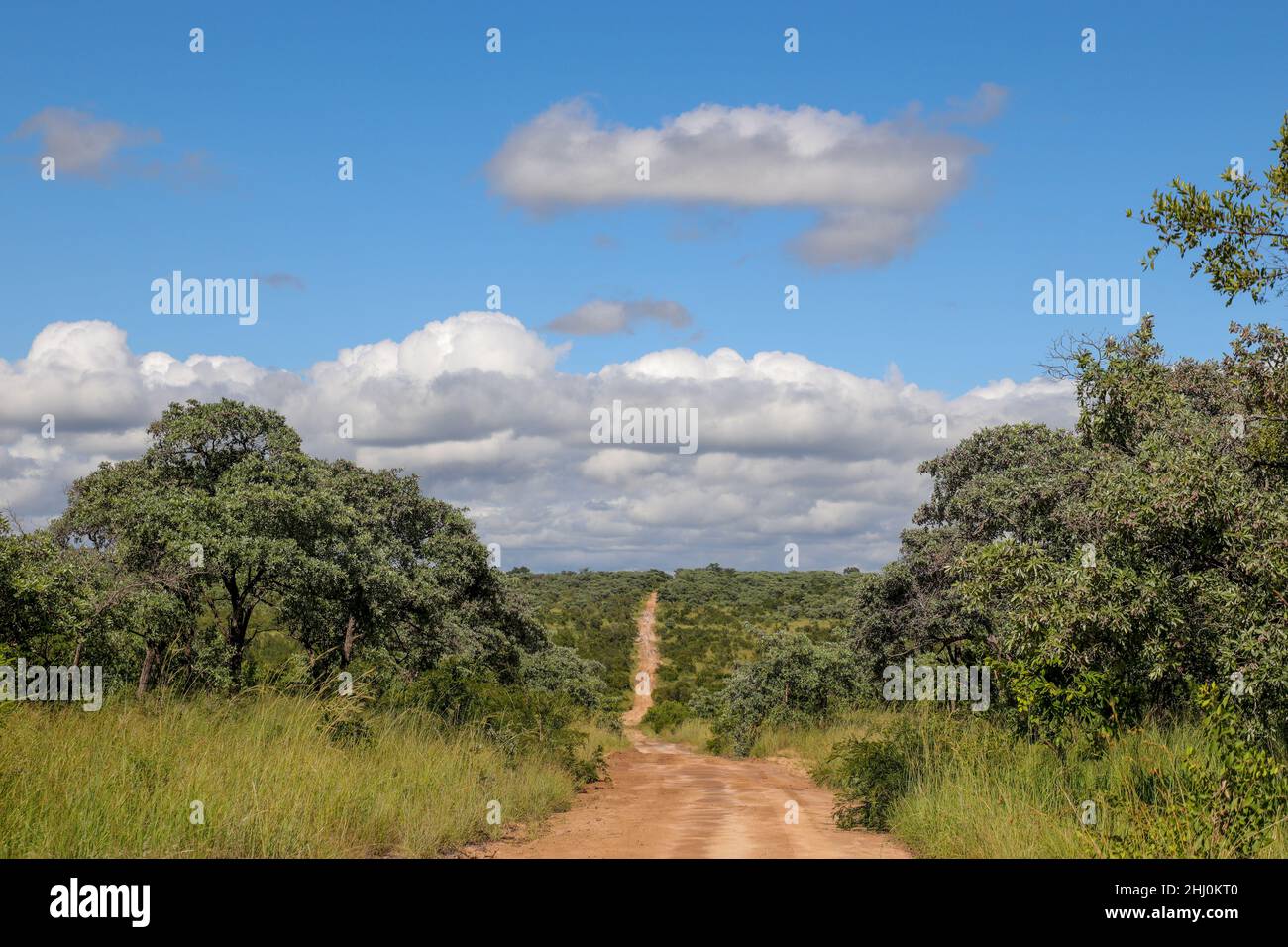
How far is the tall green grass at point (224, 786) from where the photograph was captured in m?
7.96

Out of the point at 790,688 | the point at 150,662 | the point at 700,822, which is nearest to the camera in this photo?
the point at 700,822

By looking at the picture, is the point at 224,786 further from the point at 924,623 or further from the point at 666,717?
the point at 666,717

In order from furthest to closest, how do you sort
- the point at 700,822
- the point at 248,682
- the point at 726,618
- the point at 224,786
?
1. the point at 726,618
2. the point at 248,682
3. the point at 700,822
4. the point at 224,786

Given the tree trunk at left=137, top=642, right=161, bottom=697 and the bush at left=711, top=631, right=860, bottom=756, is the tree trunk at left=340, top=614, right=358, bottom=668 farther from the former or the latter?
the bush at left=711, top=631, right=860, bottom=756

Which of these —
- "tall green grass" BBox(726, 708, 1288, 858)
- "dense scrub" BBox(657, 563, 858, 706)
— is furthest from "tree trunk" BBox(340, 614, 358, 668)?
"dense scrub" BBox(657, 563, 858, 706)

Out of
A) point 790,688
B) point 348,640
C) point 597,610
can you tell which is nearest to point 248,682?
point 348,640

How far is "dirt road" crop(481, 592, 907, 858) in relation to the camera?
1081cm
